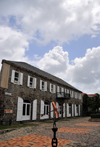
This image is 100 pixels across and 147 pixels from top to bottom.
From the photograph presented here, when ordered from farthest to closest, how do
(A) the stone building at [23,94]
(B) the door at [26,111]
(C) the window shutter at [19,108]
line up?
(B) the door at [26,111] < (C) the window shutter at [19,108] < (A) the stone building at [23,94]

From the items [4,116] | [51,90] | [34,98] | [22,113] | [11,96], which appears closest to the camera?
[4,116]

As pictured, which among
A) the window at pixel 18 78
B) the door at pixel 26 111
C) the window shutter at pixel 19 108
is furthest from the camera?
the door at pixel 26 111

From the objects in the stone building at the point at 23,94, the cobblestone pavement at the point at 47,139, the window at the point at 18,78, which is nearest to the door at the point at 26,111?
the stone building at the point at 23,94

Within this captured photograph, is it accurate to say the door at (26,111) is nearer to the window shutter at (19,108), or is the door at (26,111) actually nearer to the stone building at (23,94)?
the stone building at (23,94)

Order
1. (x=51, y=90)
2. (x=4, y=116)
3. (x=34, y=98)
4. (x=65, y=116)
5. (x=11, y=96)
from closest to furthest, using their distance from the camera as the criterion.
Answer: (x=4, y=116) < (x=11, y=96) < (x=34, y=98) < (x=51, y=90) < (x=65, y=116)

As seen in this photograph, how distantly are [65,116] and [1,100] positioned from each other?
46.0ft

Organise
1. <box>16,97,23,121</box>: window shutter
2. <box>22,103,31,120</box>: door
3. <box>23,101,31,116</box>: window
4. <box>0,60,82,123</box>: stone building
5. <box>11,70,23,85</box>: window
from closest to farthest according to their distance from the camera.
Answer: <box>0,60,82,123</box>: stone building → <box>16,97,23,121</box>: window shutter → <box>11,70,23,85</box>: window → <box>22,103,31,120</box>: door → <box>23,101,31,116</box>: window

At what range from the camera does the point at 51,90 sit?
808 inches

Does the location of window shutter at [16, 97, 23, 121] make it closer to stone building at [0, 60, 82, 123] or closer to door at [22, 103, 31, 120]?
stone building at [0, 60, 82, 123]

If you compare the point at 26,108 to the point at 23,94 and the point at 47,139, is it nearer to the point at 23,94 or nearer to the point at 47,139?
the point at 23,94

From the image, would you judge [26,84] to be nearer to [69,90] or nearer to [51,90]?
[51,90]

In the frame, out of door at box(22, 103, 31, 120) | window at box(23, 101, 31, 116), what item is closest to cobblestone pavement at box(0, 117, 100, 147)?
door at box(22, 103, 31, 120)

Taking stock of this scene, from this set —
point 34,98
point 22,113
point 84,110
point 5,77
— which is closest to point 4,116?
point 22,113

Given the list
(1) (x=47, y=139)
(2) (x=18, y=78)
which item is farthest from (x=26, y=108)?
(1) (x=47, y=139)
